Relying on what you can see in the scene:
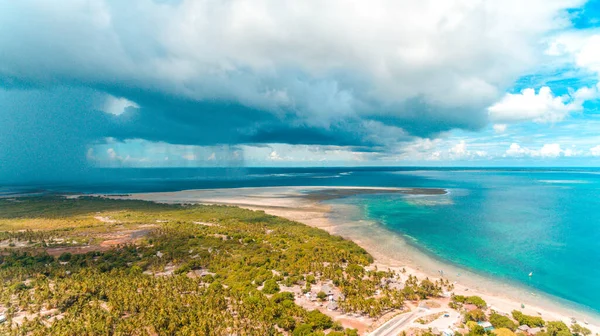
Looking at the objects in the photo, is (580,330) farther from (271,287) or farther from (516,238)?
(516,238)

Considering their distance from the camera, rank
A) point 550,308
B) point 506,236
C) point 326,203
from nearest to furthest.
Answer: point 550,308 < point 506,236 < point 326,203

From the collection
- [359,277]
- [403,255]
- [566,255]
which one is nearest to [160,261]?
[359,277]

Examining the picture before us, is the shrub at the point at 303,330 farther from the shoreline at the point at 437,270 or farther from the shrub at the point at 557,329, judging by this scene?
the shrub at the point at 557,329

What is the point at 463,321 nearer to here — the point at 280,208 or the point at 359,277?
the point at 359,277

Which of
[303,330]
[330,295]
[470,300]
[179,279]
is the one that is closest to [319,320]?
[303,330]

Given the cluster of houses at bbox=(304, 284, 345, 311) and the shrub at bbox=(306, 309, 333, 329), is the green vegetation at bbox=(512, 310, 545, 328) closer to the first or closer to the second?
the cluster of houses at bbox=(304, 284, 345, 311)

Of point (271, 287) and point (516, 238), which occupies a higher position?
point (271, 287)
